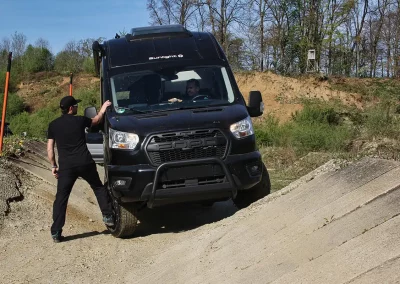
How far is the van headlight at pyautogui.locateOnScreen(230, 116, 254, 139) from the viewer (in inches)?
279

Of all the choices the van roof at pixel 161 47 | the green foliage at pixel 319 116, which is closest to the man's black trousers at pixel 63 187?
the van roof at pixel 161 47

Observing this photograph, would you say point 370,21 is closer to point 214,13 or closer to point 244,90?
point 214,13

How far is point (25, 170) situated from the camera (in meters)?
10.2

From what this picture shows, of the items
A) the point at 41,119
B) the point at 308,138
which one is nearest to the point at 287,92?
the point at 41,119

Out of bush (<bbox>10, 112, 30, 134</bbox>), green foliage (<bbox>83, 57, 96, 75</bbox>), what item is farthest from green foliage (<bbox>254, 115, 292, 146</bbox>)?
green foliage (<bbox>83, 57, 96, 75</bbox>)

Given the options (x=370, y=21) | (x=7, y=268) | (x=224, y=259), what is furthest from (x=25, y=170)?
(x=370, y=21)

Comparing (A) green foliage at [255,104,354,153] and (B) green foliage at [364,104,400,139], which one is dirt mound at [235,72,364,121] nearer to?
(A) green foliage at [255,104,354,153]

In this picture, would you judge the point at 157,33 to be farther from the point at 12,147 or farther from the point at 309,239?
the point at 309,239

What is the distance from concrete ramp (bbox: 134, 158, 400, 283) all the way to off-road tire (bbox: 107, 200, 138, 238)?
3.14 feet

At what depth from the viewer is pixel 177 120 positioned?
23.0 ft

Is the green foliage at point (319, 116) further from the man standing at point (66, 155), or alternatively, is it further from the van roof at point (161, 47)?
the man standing at point (66, 155)

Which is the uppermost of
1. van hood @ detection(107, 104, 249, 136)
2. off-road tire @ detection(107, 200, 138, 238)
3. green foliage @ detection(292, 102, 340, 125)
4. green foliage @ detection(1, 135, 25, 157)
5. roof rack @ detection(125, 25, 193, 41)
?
roof rack @ detection(125, 25, 193, 41)

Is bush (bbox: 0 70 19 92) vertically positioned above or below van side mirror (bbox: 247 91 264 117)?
below

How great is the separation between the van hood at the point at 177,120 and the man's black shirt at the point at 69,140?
1.66 feet
